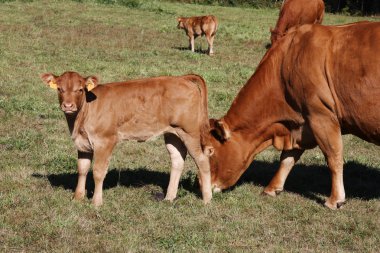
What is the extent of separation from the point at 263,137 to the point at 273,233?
1.46 m

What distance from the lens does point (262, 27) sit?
29078 mm

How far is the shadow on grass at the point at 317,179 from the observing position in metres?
8.02

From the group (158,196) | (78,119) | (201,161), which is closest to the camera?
(78,119)

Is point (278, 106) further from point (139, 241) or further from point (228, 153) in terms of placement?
point (139, 241)

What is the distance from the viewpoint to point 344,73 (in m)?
6.81

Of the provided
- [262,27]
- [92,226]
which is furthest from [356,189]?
[262,27]

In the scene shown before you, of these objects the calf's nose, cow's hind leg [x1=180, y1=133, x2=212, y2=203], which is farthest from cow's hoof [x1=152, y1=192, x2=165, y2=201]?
the calf's nose

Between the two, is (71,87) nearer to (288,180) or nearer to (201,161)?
(201,161)

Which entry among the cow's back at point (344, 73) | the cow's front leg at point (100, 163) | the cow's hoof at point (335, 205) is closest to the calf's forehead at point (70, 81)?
the cow's front leg at point (100, 163)

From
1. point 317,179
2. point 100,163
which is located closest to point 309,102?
point 317,179

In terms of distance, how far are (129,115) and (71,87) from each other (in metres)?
0.72

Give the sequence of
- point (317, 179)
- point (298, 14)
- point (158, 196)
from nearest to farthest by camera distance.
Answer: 1. point (158, 196)
2. point (317, 179)
3. point (298, 14)

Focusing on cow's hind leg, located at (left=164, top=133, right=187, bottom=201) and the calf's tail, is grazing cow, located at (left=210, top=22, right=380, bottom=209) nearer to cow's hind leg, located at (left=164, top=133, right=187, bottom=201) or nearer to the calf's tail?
the calf's tail

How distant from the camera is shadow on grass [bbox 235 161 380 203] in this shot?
8.02m
